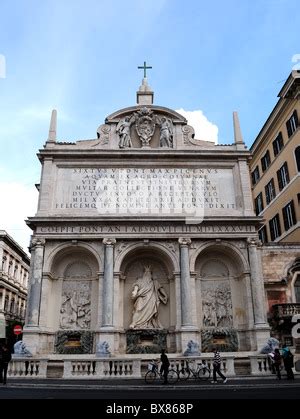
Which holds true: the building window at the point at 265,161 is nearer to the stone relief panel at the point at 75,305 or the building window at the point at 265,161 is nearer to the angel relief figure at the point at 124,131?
the angel relief figure at the point at 124,131

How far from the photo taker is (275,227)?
113 feet

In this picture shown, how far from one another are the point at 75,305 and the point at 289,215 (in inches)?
716

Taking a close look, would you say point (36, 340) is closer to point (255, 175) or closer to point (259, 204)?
point (259, 204)

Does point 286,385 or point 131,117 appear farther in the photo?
point 131,117

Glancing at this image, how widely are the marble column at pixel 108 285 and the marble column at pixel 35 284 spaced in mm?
3723

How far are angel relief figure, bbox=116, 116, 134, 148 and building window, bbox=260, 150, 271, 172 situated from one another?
590 inches

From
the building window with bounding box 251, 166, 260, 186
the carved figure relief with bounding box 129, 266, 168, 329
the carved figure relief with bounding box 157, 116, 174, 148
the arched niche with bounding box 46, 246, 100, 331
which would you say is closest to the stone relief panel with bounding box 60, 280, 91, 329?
the arched niche with bounding box 46, 246, 100, 331

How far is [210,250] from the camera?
81.8 feet

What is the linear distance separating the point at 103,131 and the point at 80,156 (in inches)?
100

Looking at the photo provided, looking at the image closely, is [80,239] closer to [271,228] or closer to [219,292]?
[219,292]

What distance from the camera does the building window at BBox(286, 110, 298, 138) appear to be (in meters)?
30.5

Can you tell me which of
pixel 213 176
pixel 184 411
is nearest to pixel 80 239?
pixel 213 176

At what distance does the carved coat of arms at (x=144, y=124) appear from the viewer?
27.3 metres

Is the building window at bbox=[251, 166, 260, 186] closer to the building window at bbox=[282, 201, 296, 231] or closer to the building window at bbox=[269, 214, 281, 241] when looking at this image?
the building window at bbox=[269, 214, 281, 241]
